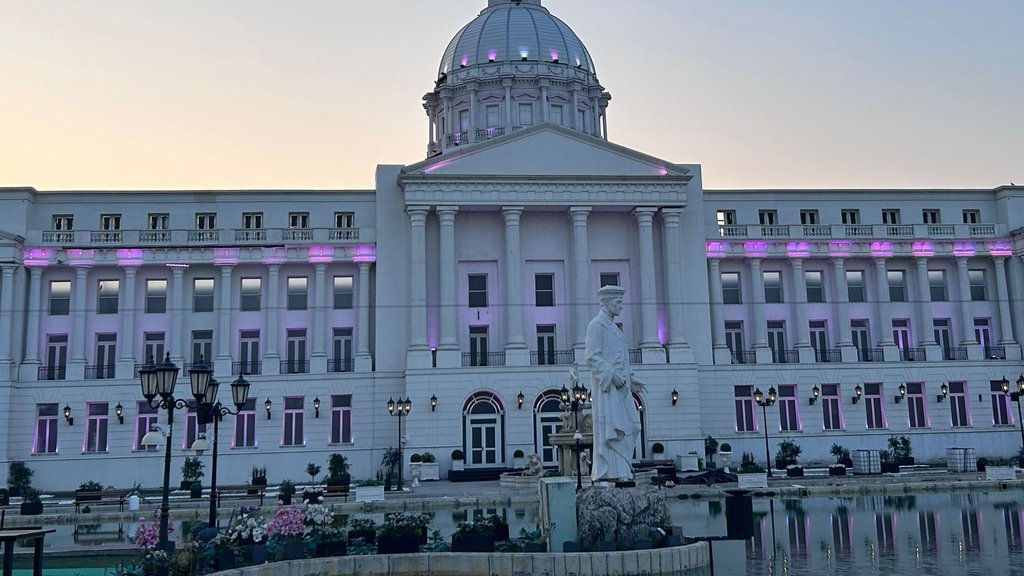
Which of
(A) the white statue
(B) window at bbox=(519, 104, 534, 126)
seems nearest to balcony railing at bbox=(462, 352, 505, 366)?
(B) window at bbox=(519, 104, 534, 126)

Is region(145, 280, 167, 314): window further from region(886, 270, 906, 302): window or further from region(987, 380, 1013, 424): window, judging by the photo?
region(987, 380, 1013, 424): window

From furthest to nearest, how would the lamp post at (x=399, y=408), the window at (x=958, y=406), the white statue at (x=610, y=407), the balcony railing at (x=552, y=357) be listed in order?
the window at (x=958, y=406)
the balcony railing at (x=552, y=357)
the lamp post at (x=399, y=408)
the white statue at (x=610, y=407)

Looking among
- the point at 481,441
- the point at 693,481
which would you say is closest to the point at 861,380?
the point at 693,481

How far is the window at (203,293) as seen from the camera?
52812 millimetres

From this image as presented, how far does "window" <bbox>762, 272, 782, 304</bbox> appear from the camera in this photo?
184 feet

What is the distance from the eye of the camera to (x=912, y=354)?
5544 cm

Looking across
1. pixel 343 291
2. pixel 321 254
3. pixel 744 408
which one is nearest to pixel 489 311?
pixel 343 291

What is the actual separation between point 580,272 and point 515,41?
26626mm

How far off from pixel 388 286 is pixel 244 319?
27.1 feet

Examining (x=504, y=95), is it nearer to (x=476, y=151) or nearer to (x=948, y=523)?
(x=476, y=151)

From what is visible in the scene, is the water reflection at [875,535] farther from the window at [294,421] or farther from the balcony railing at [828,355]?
the window at [294,421]

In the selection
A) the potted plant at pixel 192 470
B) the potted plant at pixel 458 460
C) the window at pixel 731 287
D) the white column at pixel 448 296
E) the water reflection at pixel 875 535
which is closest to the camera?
the water reflection at pixel 875 535

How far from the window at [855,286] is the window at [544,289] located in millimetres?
17792

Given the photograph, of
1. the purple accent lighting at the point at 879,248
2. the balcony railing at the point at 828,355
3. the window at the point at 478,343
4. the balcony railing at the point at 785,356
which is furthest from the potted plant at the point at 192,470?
the purple accent lighting at the point at 879,248
